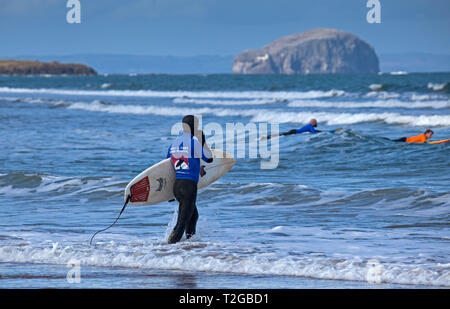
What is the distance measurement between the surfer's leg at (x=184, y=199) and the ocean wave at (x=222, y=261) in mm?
220

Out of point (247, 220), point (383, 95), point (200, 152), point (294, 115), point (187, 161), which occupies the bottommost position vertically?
point (294, 115)

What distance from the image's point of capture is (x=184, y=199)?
8.21 metres

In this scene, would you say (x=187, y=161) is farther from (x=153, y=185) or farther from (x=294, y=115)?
(x=294, y=115)

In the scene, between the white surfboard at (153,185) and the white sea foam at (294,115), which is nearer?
the white surfboard at (153,185)

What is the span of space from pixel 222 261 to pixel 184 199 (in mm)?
938

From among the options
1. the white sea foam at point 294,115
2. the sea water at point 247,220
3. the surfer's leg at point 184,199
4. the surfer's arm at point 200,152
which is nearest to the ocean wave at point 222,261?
the sea water at point 247,220

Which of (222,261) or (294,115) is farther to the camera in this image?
(294,115)

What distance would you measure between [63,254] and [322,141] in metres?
13.3

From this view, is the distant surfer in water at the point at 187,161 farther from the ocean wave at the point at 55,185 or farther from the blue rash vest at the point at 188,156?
the ocean wave at the point at 55,185

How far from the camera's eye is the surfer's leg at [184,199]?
8.20 metres

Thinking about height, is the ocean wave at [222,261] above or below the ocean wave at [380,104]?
above

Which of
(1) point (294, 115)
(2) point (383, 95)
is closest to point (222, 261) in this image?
(1) point (294, 115)

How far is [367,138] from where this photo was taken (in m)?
20.9

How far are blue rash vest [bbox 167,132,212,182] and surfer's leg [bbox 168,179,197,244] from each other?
0.26 ft
